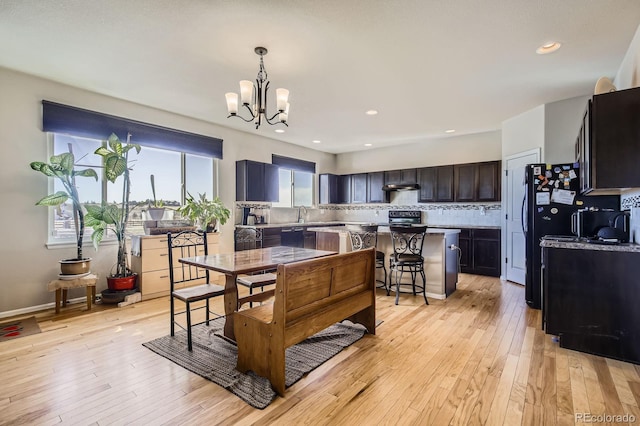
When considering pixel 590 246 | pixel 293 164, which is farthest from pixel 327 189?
pixel 590 246

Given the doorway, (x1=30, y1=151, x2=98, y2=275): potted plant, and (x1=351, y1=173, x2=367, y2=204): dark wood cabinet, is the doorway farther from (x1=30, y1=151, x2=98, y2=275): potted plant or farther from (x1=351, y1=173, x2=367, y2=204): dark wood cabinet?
(x1=30, y1=151, x2=98, y2=275): potted plant

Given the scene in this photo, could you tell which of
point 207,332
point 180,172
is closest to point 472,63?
point 207,332

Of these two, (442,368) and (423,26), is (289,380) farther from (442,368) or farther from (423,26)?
(423,26)

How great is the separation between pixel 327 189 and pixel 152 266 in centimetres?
449

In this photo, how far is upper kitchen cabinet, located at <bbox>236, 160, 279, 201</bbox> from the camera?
18.4 feet

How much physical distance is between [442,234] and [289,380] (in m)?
2.71

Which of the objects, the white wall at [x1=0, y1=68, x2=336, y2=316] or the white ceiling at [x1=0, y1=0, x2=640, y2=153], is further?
the white wall at [x1=0, y1=68, x2=336, y2=316]

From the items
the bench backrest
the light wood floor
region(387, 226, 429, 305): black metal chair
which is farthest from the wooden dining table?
region(387, 226, 429, 305): black metal chair

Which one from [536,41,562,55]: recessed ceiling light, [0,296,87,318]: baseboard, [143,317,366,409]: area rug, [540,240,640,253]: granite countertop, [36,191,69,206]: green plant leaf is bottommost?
[143,317,366,409]: area rug

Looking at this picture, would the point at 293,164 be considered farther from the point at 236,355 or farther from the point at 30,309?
the point at 236,355

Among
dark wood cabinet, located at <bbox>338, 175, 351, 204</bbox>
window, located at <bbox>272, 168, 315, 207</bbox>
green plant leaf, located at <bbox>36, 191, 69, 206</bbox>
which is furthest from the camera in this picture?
dark wood cabinet, located at <bbox>338, 175, 351, 204</bbox>

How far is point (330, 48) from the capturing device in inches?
113

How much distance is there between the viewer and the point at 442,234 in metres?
3.96
